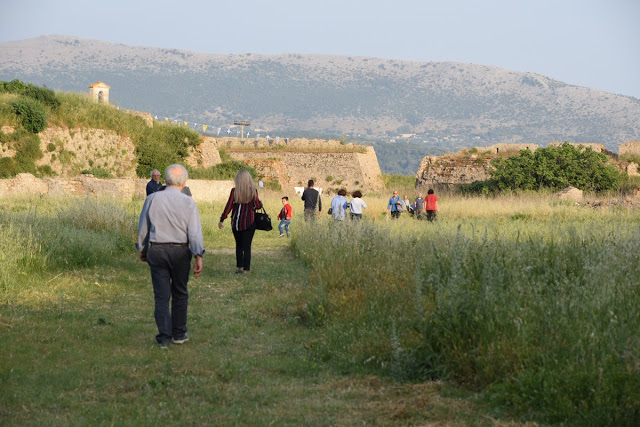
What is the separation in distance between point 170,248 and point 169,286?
0.42 metres

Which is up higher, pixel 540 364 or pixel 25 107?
pixel 25 107

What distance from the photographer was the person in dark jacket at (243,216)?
1370 cm

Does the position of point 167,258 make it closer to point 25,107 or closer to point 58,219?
point 58,219

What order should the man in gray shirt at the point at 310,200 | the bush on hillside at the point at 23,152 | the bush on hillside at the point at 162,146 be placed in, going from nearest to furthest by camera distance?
the man in gray shirt at the point at 310,200, the bush on hillside at the point at 23,152, the bush on hillside at the point at 162,146

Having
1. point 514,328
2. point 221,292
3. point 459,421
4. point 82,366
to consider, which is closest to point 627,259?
point 514,328

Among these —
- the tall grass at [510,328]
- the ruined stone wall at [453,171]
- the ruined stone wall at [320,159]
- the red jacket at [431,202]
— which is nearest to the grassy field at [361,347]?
the tall grass at [510,328]

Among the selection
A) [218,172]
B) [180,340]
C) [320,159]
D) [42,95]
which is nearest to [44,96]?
[42,95]

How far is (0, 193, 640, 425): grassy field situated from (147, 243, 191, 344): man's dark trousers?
9.0 inches

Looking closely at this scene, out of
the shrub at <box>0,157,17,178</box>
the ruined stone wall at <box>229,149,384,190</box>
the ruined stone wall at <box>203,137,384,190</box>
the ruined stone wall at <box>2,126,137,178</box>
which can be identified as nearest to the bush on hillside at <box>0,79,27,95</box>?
the ruined stone wall at <box>2,126,137,178</box>

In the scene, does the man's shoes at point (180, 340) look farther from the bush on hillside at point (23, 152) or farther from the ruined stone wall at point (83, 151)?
the ruined stone wall at point (83, 151)

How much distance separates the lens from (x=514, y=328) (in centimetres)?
601

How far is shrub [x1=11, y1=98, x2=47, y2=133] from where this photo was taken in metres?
30.8

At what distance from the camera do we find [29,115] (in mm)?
30906

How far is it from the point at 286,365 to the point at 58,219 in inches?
442
